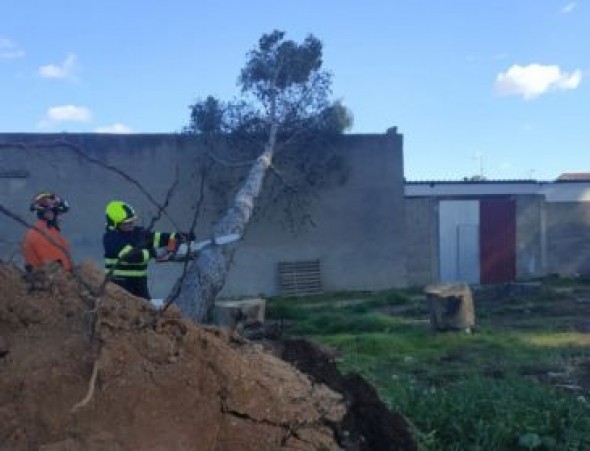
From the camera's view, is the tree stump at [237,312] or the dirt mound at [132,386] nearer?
the dirt mound at [132,386]

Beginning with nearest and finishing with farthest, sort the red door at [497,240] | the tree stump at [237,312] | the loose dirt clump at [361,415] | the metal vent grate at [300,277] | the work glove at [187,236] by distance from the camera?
1. the work glove at [187,236]
2. the loose dirt clump at [361,415]
3. the tree stump at [237,312]
4. the metal vent grate at [300,277]
5. the red door at [497,240]

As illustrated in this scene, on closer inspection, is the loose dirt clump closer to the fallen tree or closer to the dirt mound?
the dirt mound

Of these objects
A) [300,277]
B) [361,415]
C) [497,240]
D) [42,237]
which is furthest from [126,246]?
[497,240]

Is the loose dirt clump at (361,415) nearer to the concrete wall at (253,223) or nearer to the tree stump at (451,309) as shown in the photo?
the tree stump at (451,309)

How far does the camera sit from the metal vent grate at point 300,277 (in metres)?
17.2

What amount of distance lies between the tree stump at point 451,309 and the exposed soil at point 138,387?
6.55 metres

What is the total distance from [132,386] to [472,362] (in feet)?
18.7

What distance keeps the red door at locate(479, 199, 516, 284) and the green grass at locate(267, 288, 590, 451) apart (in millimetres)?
3770

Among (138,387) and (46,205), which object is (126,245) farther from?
(138,387)

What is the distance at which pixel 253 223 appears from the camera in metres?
17.2

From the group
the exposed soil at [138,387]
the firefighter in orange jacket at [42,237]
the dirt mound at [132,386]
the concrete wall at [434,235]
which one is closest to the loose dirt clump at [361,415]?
the exposed soil at [138,387]

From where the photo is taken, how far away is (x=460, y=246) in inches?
754

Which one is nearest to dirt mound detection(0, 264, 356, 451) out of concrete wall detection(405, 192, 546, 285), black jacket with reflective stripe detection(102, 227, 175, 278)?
black jacket with reflective stripe detection(102, 227, 175, 278)

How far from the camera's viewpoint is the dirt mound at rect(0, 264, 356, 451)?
2.70 meters
